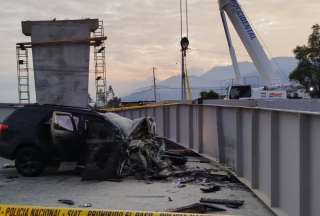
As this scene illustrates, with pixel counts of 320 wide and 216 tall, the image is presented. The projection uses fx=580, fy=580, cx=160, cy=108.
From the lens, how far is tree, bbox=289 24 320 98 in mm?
62938

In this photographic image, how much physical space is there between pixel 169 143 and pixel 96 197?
36.9ft

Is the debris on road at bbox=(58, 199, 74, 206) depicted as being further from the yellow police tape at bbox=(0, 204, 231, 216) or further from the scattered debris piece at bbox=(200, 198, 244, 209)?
the yellow police tape at bbox=(0, 204, 231, 216)

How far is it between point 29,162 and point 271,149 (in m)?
6.39

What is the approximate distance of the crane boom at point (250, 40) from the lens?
3600cm

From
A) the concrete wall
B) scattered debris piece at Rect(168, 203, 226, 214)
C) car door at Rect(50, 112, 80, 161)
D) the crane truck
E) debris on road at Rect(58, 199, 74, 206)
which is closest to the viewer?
scattered debris piece at Rect(168, 203, 226, 214)

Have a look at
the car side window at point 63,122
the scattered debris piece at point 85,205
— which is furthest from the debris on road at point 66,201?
the car side window at point 63,122

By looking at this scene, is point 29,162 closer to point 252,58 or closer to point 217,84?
point 252,58

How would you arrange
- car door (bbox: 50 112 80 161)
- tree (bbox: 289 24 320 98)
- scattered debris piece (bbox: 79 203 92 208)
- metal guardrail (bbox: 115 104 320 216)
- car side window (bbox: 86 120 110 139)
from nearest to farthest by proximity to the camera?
metal guardrail (bbox: 115 104 320 216)
scattered debris piece (bbox: 79 203 92 208)
car side window (bbox: 86 120 110 139)
car door (bbox: 50 112 80 161)
tree (bbox: 289 24 320 98)

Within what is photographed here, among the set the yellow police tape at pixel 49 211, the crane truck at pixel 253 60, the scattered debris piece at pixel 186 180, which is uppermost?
the crane truck at pixel 253 60

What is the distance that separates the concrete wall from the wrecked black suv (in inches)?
1380

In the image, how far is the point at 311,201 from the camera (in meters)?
6.97

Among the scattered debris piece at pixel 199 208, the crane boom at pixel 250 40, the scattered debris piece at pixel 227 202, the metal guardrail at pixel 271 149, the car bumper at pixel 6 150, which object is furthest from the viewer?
the crane boom at pixel 250 40

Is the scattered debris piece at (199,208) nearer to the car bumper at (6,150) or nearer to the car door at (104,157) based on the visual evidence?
the car door at (104,157)

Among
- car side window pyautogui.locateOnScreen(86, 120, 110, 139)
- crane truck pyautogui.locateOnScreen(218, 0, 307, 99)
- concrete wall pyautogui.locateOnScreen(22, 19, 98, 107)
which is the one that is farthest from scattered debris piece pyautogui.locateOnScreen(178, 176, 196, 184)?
concrete wall pyautogui.locateOnScreen(22, 19, 98, 107)
